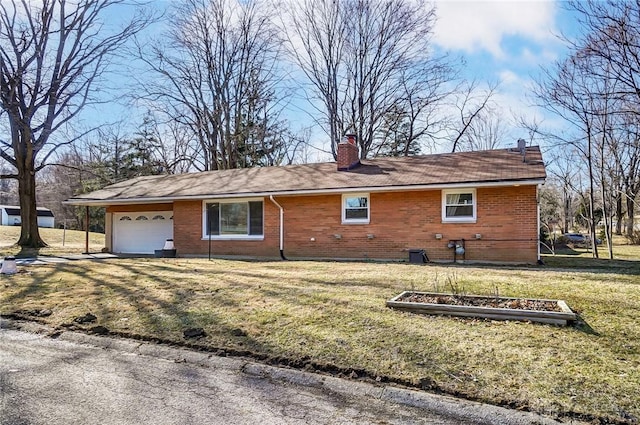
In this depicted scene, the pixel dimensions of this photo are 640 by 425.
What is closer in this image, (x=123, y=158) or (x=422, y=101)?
(x=422, y=101)

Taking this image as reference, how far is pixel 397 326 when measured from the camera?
17.2ft

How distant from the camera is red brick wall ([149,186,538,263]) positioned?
40.7ft

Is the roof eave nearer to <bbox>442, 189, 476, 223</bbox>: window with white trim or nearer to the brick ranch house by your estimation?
the brick ranch house

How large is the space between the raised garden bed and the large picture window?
10.1 m

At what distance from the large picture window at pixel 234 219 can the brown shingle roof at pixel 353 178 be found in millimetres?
622

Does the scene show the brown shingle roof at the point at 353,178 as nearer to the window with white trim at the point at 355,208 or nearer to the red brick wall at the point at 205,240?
the window with white trim at the point at 355,208

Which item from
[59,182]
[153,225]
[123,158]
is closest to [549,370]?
[153,225]

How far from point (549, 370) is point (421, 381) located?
1.20 metres

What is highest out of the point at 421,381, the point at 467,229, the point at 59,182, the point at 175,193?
the point at 59,182

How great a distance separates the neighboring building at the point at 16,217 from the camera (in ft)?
166

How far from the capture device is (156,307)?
6.76 m

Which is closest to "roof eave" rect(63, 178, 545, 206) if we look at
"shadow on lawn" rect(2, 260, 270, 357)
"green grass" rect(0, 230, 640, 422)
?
"green grass" rect(0, 230, 640, 422)

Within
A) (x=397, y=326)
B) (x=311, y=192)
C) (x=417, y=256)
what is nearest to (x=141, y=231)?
(x=311, y=192)

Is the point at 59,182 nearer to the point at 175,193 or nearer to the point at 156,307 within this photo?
the point at 175,193
